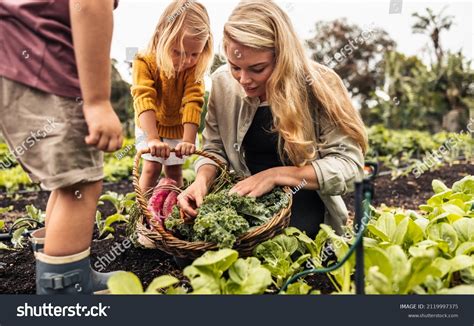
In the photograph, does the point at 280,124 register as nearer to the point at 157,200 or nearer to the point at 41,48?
the point at 157,200

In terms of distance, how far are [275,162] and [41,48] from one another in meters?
1.46

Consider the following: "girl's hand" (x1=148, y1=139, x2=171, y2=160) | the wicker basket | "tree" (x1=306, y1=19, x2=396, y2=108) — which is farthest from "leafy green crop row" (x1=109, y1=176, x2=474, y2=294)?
"tree" (x1=306, y1=19, x2=396, y2=108)

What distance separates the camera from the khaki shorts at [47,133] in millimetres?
1678

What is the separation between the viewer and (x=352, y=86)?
58.2 feet

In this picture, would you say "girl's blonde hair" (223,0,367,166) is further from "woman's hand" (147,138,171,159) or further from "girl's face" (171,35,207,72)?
"woman's hand" (147,138,171,159)

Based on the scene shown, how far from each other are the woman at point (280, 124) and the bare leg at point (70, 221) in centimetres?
56

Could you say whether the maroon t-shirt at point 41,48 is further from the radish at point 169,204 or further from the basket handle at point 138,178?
the radish at point 169,204

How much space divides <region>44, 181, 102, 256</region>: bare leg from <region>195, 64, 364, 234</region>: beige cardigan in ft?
3.22

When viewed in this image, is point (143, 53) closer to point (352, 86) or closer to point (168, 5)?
point (168, 5)

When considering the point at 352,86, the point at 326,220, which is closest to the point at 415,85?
the point at 352,86

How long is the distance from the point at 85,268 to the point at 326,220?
137 cm

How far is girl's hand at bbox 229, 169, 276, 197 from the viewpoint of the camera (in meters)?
2.34

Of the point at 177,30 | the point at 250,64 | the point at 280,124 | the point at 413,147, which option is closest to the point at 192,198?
the point at 280,124

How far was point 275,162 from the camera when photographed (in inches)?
110
